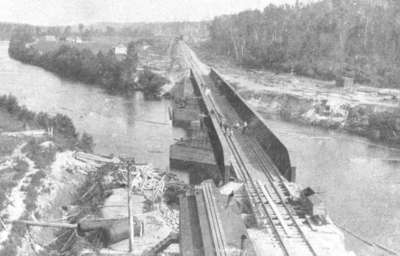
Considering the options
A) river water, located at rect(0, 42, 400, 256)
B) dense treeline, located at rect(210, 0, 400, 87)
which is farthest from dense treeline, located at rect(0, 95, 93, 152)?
dense treeline, located at rect(210, 0, 400, 87)

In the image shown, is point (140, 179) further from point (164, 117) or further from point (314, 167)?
point (164, 117)

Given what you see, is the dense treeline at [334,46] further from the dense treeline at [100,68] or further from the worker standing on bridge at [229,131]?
the worker standing on bridge at [229,131]

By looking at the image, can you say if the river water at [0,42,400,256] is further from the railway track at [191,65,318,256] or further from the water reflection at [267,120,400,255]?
the railway track at [191,65,318,256]

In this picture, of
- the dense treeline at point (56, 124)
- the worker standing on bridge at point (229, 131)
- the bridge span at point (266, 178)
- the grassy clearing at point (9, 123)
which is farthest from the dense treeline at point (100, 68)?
the worker standing on bridge at point (229, 131)

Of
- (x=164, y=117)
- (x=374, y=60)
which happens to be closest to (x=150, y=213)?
(x=164, y=117)

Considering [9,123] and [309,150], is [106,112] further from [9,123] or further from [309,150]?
[309,150]

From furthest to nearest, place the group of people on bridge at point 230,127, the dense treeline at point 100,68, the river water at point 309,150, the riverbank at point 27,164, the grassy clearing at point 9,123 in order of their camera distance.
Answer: the dense treeline at point 100,68 → the group of people on bridge at point 230,127 → the grassy clearing at point 9,123 → the river water at point 309,150 → the riverbank at point 27,164
